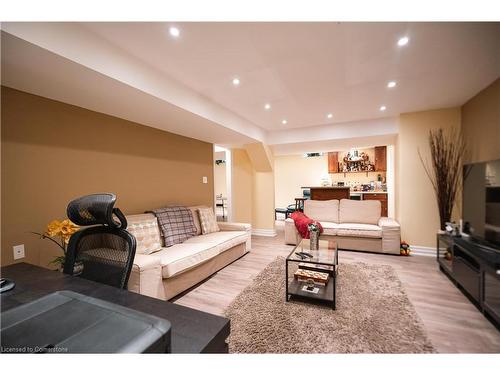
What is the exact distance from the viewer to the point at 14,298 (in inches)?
40.0

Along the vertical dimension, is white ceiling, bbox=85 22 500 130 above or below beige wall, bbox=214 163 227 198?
above

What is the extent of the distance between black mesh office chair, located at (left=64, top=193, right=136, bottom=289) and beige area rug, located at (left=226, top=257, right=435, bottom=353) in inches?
39.0

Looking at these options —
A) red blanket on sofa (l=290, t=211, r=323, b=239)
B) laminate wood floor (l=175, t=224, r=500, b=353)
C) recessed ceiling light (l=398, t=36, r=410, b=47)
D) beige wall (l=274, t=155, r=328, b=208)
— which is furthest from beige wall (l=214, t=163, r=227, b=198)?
recessed ceiling light (l=398, t=36, r=410, b=47)

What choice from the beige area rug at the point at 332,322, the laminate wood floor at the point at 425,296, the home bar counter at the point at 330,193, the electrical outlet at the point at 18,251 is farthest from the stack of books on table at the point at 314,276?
the home bar counter at the point at 330,193

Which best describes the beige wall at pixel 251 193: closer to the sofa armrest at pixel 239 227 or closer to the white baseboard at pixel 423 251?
the sofa armrest at pixel 239 227

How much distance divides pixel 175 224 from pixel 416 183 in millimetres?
3880

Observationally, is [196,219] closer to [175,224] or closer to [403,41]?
[175,224]

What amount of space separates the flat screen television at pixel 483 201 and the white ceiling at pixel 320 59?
1.04 meters

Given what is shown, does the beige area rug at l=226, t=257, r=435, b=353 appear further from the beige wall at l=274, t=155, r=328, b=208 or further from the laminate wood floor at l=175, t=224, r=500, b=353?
the beige wall at l=274, t=155, r=328, b=208

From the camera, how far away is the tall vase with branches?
3.13 metres
